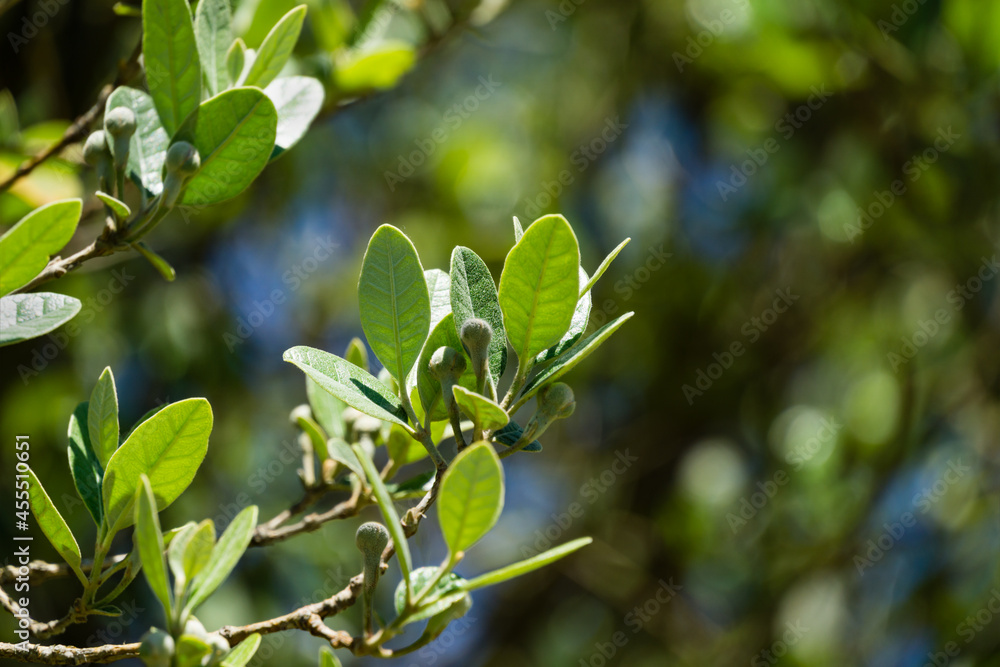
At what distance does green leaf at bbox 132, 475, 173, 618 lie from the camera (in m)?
0.69

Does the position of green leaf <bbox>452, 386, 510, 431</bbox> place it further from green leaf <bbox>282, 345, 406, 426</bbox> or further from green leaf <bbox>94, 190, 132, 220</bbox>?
green leaf <bbox>94, 190, 132, 220</bbox>

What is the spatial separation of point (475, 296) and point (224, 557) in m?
0.35

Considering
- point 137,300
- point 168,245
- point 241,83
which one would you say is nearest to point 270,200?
point 168,245

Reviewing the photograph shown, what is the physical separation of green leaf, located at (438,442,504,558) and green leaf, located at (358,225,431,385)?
0.21 metres

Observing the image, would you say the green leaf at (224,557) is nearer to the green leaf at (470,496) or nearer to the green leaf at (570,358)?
the green leaf at (470,496)

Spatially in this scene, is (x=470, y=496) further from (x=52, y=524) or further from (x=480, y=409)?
(x=52, y=524)

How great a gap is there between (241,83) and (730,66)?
2586mm

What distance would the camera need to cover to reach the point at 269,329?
11.2ft

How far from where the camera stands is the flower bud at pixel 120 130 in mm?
996

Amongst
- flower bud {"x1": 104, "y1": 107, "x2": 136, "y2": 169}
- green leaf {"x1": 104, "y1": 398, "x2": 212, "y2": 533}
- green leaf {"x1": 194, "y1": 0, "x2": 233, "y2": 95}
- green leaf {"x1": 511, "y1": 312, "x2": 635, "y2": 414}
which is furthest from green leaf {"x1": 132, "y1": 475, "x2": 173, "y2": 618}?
green leaf {"x1": 194, "y1": 0, "x2": 233, "y2": 95}

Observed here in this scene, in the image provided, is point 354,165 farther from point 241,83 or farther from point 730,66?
point 241,83

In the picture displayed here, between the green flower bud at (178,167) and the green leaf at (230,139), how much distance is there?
0.02 m

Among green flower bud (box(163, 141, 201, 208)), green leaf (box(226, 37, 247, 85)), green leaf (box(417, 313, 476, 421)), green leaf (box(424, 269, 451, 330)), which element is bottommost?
green leaf (box(417, 313, 476, 421))

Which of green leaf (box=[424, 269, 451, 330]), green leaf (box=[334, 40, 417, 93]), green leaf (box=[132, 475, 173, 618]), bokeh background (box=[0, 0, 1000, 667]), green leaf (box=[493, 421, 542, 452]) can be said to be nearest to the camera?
green leaf (box=[132, 475, 173, 618])
